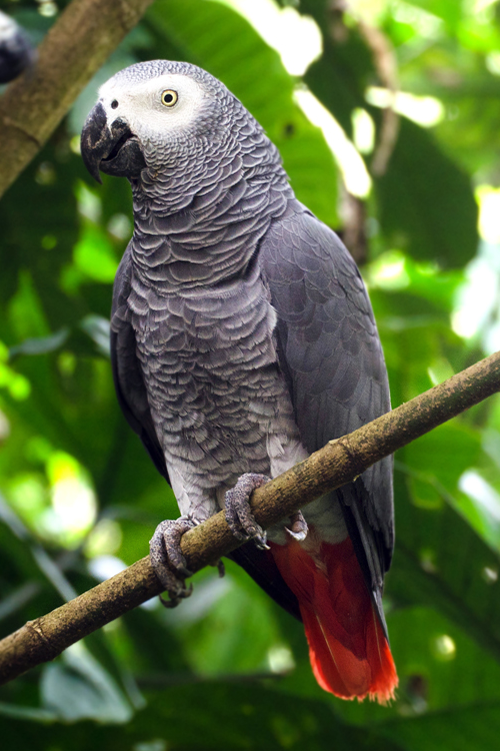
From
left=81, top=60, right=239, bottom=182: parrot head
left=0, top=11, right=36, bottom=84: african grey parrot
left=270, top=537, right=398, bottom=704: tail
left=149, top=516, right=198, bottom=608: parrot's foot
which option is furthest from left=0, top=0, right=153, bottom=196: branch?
left=270, top=537, right=398, bottom=704: tail

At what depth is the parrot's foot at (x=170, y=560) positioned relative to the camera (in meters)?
0.71

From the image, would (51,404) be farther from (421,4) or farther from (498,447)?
(421,4)

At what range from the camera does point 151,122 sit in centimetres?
86

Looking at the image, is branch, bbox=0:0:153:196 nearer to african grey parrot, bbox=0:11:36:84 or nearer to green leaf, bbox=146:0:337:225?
african grey parrot, bbox=0:11:36:84

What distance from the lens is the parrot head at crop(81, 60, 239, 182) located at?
0.86 m

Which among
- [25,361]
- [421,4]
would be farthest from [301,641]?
[421,4]

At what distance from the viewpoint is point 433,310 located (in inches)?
74.8

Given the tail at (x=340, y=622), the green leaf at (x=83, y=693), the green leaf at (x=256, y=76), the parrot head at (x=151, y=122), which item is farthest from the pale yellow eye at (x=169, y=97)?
the green leaf at (x=83, y=693)

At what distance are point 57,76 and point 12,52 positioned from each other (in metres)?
0.11

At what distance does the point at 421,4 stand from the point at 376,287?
1.08 m

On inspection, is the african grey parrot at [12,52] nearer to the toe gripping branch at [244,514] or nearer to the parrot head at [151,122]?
the parrot head at [151,122]

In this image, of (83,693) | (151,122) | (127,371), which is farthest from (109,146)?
(83,693)

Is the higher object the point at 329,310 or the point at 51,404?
the point at 329,310

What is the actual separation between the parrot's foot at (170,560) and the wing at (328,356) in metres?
0.22
